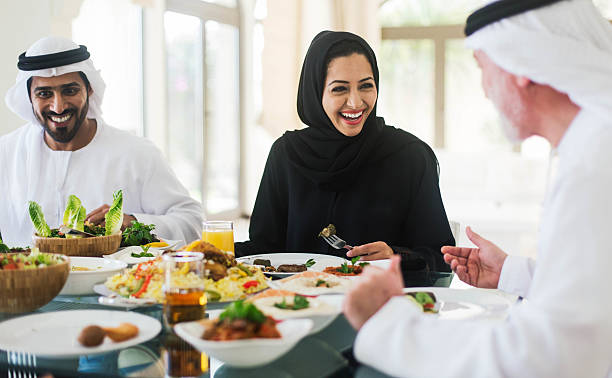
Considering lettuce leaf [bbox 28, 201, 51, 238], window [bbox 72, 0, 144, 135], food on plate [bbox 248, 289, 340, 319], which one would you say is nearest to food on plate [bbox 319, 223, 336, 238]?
lettuce leaf [bbox 28, 201, 51, 238]

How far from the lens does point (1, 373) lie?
113 cm

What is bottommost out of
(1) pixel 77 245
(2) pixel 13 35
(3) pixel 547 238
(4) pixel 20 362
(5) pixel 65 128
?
(4) pixel 20 362

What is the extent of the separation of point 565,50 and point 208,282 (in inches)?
34.4

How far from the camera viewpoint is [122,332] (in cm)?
115

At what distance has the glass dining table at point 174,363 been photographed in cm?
110

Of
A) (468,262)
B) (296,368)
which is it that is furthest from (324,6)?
(296,368)

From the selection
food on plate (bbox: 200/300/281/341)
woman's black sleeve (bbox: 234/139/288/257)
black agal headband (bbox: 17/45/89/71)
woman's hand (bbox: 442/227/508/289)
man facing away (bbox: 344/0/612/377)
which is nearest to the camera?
man facing away (bbox: 344/0/612/377)

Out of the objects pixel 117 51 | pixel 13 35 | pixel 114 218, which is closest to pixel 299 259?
pixel 114 218

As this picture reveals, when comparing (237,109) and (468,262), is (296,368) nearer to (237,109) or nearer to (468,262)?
(468,262)

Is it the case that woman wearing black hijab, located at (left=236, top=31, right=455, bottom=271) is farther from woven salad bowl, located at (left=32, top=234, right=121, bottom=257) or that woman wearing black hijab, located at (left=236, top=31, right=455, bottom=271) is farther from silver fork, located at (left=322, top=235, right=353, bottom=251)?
woven salad bowl, located at (left=32, top=234, right=121, bottom=257)

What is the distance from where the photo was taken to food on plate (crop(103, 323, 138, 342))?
1.14 meters

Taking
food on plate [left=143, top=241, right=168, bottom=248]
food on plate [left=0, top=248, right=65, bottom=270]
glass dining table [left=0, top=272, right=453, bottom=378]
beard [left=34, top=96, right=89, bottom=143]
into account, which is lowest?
glass dining table [left=0, top=272, right=453, bottom=378]

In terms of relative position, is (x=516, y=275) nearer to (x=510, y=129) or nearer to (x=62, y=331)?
(x=510, y=129)

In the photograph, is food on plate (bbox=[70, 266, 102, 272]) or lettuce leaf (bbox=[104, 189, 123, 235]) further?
lettuce leaf (bbox=[104, 189, 123, 235])
